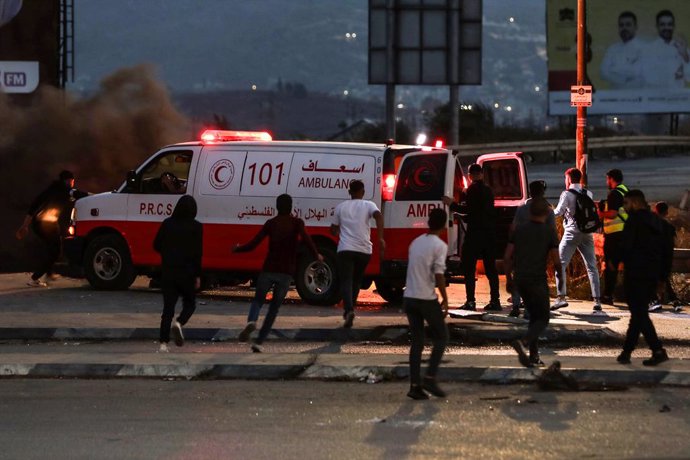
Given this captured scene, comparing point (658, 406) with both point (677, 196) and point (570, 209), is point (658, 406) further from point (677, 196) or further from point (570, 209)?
point (677, 196)

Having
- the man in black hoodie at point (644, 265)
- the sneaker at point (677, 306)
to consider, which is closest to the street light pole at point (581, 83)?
the sneaker at point (677, 306)

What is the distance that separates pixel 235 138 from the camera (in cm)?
1797

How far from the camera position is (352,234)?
14.1 metres

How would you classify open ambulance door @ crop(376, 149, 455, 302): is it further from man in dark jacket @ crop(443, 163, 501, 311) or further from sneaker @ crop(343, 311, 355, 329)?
sneaker @ crop(343, 311, 355, 329)

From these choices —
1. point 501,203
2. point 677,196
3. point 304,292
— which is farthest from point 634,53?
point 304,292

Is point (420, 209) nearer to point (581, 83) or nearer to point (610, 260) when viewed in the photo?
point (610, 260)

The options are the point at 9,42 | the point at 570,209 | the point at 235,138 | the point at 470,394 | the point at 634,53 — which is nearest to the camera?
the point at 470,394

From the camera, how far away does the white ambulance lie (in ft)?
53.8

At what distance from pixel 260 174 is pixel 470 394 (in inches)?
276

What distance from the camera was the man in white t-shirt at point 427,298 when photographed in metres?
10.4

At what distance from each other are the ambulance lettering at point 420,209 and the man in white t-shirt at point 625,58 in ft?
134

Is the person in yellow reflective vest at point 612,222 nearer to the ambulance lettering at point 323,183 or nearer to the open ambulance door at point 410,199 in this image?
the open ambulance door at point 410,199

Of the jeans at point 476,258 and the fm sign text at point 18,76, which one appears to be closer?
the jeans at point 476,258

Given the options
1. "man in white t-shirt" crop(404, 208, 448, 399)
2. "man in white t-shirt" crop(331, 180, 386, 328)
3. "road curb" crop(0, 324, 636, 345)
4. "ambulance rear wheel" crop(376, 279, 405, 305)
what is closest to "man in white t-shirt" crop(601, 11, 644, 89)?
"ambulance rear wheel" crop(376, 279, 405, 305)
